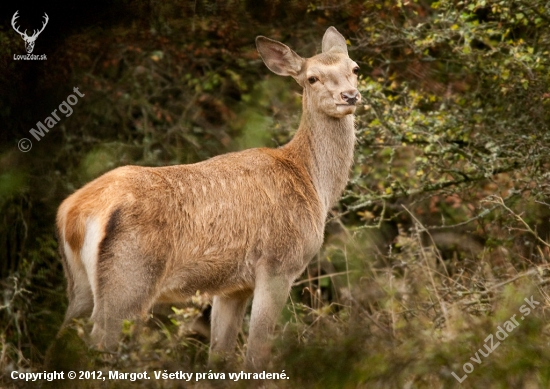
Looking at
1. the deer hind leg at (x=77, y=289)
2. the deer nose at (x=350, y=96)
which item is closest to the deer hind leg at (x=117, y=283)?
the deer hind leg at (x=77, y=289)

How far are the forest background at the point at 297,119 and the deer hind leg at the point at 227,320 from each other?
345 mm

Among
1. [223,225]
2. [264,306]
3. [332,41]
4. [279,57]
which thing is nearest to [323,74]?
[279,57]

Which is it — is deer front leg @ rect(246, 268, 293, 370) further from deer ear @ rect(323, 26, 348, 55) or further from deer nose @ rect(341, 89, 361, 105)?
deer ear @ rect(323, 26, 348, 55)

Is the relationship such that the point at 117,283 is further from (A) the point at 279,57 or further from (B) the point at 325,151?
(A) the point at 279,57

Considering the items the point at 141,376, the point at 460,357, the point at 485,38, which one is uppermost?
the point at 485,38

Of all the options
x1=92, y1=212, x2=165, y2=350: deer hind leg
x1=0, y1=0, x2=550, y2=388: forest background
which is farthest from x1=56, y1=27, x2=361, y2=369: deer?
x1=0, y1=0, x2=550, y2=388: forest background

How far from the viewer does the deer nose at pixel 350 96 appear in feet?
21.4

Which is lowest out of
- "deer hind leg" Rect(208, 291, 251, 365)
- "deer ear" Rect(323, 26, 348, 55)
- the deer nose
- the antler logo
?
"deer hind leg" Rect(208, 291, 251, 365)

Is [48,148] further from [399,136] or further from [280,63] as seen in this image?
[399,136]

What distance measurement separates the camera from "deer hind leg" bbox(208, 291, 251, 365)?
6484 mm

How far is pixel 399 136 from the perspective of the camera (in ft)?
25.5

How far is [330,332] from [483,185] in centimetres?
474

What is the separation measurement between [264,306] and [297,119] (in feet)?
10.9

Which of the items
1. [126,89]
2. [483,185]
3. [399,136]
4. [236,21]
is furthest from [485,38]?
[126,89]
